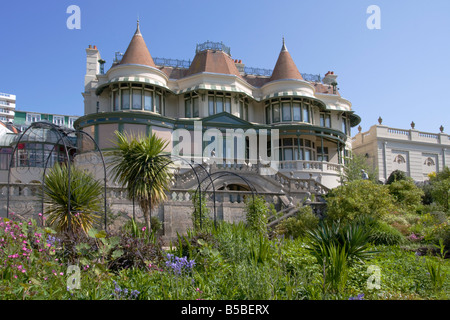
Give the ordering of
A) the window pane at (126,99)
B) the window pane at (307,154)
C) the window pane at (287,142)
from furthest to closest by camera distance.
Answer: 1. the window pane at (307,154)
2. the window pane at (287,142)
3. the window pane at (126,99)

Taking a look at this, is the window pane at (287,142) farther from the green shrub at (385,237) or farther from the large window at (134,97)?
the green shrub at (385,237)

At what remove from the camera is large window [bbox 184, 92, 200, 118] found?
33219 millimetres

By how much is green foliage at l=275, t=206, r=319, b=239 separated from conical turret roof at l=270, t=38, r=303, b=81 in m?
20.8

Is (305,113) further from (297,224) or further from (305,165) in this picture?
(297,224)

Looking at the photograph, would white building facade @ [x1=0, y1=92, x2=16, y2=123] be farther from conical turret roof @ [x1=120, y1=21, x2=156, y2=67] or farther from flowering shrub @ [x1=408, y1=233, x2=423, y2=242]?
Answer: flowering shrub @ [x1=408, y1=233, x2=423, y2=242]

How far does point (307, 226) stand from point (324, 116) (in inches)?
953

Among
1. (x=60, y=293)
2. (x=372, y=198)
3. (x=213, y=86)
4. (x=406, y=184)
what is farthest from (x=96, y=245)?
(x=213, y=86)

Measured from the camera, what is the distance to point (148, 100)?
31562 millimetres

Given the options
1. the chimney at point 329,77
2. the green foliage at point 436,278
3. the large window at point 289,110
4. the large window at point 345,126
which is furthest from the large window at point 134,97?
the green foliage at point 436,278

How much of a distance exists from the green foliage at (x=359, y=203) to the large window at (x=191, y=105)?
58.6 ft

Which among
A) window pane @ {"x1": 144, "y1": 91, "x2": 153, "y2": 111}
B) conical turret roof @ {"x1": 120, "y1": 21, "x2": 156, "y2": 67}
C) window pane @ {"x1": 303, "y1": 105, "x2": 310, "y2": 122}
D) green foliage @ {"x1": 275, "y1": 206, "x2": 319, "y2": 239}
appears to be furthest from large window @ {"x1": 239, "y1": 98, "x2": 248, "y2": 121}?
green foliage @ {"x1": 275, "y1": 206, "x2": 319, "y2": 239}

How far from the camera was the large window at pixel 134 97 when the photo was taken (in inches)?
1211

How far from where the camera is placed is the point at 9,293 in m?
5.73
